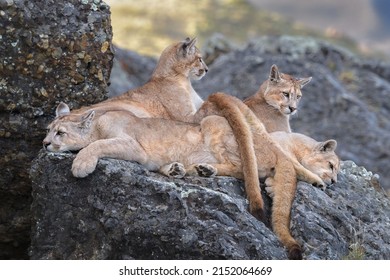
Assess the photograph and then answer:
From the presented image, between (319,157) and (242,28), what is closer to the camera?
(319,157)

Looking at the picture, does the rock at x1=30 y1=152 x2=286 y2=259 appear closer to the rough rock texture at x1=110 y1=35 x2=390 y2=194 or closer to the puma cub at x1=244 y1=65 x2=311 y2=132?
the puma cub at x1=244 y1=65 x2=311 y2=132

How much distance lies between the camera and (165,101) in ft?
49.1

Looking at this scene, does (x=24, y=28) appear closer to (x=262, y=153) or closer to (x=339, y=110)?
(x=262, y=153)

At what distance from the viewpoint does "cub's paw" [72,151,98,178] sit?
1124cm

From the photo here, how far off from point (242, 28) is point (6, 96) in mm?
56426

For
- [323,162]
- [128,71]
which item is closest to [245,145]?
[323,162]

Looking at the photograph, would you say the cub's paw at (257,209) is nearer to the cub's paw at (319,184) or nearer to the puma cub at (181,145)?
the puma cub at (181,145)

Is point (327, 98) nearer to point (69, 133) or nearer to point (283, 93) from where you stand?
point (283, 93)

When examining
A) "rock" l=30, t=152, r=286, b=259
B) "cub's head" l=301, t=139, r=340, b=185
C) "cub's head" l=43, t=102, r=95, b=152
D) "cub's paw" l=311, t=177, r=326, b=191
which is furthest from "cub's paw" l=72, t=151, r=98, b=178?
"cub's head" l=301, t=139, r=340, b=185

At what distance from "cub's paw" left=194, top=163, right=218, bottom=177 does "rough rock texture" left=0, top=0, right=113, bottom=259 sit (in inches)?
98.4

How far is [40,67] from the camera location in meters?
13.2

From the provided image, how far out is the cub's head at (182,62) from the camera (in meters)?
15.8

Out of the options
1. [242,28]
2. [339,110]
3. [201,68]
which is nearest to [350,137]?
[339,110]
